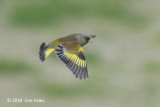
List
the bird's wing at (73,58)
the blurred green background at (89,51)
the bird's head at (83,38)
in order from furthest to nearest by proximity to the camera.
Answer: the blurred green background at (89,51), the bird's head at (83,38), the bird's wing at (73,58)

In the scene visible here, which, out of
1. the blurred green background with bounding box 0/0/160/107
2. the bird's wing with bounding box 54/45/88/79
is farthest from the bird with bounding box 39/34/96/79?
the blurred green background with bounding box 0/0/160/107

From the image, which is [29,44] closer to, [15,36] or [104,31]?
[15,36]

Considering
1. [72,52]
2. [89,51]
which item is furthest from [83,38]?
[89,51]

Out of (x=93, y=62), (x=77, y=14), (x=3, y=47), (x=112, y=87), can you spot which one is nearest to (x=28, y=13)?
(x=77, y=14)

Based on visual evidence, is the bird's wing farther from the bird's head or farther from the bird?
the bird's head

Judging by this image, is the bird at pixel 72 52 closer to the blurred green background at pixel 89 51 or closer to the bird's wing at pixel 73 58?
the bird's wing at pixel 73 58

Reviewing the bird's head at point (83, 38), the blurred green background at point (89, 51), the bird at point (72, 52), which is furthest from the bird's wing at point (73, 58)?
the blurred green background at point (89, 51)

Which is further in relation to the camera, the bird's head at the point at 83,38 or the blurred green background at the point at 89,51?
the blurred green background at the point at 89,51
